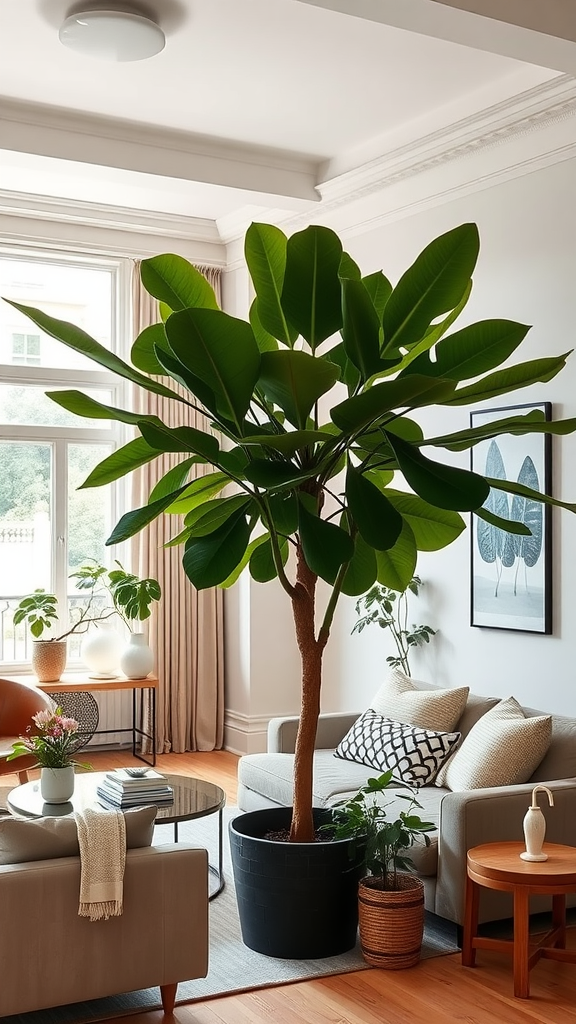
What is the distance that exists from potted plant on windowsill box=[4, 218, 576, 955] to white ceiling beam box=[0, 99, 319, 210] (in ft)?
8.57

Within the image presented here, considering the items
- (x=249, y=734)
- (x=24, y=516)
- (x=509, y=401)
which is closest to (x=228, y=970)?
(x=509, y=401)

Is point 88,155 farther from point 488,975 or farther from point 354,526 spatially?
point 488,975

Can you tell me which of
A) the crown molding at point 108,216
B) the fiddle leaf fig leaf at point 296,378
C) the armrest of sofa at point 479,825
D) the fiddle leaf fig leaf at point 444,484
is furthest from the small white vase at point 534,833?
the crown molding at point 108,216

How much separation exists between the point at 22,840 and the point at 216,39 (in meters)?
3.29

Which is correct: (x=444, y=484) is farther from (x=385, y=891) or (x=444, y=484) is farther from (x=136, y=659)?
(x=136, y=659)

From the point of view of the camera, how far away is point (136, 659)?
6699mm

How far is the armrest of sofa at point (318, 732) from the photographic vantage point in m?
5.25

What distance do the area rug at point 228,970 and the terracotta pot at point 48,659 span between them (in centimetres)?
251

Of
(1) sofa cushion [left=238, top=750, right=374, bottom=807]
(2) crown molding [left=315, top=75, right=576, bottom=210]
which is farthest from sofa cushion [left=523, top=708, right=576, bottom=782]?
(2) crown molding [left=315, top=75, right=576, bottom=210]

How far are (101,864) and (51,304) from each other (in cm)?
466

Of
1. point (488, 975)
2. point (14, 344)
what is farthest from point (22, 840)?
point (14, 344)

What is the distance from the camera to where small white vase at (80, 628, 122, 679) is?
21.9 ft

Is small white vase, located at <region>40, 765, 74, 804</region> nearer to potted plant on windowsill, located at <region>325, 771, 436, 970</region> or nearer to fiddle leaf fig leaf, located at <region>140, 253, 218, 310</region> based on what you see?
potted plant on windowsill, located at <region>325, 771, 436, 970</region>

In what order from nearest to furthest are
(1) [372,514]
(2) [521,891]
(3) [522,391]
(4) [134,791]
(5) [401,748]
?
(1) [372,514]
(2) [521,891]
(4) [134,791]
(5) [401,748]
(3) [522,391]
